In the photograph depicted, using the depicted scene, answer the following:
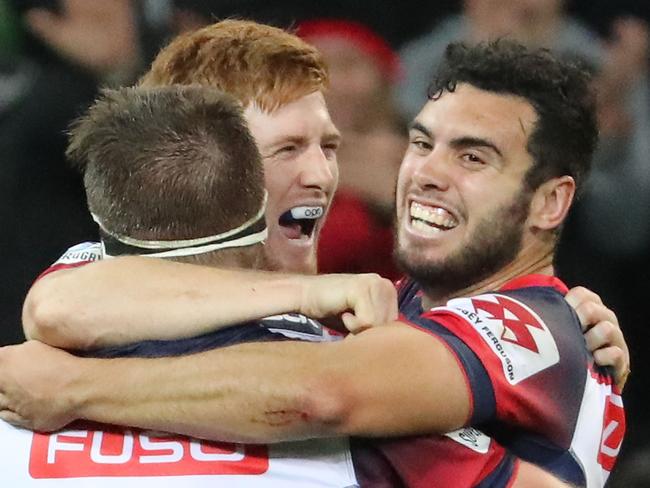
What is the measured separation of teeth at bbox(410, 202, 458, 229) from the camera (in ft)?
8.19

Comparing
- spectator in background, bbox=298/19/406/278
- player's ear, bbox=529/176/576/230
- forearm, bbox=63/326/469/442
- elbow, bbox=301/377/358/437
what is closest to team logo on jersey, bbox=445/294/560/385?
forearm, bbox=63/326/469/442

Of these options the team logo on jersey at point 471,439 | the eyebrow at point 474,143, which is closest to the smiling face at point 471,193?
the eyebrow at point 474,143

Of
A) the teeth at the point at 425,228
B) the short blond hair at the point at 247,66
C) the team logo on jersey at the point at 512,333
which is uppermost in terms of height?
the short blond hair at the point at 247,66

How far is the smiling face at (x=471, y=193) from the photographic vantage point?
7.97 feet

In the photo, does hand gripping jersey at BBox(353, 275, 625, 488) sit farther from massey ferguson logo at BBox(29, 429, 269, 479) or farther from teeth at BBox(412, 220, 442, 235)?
teeth at BBox(412, 220, 442, 235)

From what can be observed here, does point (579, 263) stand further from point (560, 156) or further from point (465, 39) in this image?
point (560, 156)

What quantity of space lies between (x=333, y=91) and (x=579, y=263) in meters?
0.94

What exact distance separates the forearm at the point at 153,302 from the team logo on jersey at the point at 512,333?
34cm

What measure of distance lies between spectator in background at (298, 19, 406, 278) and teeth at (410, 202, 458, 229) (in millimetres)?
1054

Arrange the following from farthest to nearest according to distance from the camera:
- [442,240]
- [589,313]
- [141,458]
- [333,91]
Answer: [333,91], [442,240], [589,313], [141,458]

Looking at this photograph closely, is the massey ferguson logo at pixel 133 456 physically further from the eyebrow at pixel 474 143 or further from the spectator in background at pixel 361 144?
the spectator in background at pixel 361 144

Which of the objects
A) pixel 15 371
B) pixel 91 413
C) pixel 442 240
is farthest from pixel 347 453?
pixel 442 240

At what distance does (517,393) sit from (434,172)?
763 millimetres

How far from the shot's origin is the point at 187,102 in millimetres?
1759
